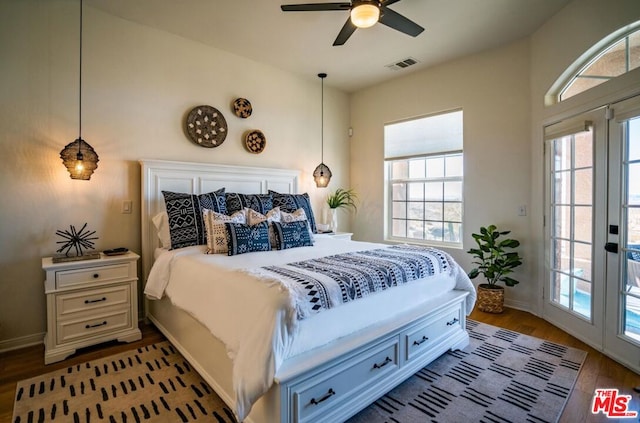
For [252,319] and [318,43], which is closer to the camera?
[252,319]

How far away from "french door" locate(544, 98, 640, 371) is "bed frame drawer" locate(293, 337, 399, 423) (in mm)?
1895

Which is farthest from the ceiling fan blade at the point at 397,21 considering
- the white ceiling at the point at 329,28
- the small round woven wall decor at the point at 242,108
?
the small round woven wall decor at the point at 242,108

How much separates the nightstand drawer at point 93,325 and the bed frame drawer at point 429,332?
234 cm

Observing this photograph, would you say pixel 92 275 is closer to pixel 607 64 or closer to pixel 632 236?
pixel 632 236

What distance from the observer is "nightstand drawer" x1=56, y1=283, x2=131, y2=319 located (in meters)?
2.42

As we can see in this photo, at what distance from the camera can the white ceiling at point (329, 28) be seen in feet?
9.34

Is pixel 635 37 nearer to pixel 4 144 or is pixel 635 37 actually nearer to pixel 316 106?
pixel 316 106

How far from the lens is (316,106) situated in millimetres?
4762

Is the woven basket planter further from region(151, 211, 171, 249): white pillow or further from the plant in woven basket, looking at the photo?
region(151, 211, 171, 249): white pillow

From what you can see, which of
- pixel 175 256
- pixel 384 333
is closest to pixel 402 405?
pixel 384 333

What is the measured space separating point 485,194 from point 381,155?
165cm

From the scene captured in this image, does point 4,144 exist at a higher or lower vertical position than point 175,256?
higher

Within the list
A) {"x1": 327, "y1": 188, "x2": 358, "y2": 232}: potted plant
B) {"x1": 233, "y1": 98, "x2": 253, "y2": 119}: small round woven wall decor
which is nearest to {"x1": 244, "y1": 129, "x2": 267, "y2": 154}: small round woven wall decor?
{"x1": 233, "y1": 98, "x2": 253, "y2": 119}: small round woven wall decor

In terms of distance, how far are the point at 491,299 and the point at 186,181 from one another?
3.58 meters
